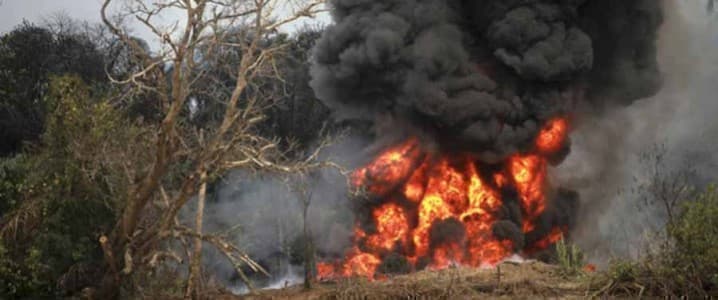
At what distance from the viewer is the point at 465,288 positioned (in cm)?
1605

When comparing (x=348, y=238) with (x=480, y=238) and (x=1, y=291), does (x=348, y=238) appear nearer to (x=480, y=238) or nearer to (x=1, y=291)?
(x=480, y=238)

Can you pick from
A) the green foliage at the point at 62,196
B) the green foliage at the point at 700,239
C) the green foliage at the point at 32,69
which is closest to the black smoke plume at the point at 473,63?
the green foliage at the point at 62,196

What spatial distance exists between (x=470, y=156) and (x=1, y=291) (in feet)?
50.5

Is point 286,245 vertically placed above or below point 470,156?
below

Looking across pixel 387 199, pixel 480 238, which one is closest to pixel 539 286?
pixel 480 238

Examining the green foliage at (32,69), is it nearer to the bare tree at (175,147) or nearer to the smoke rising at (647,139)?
the bare tree at (175,147)

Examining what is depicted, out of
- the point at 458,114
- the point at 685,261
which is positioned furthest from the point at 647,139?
the point at 685,261

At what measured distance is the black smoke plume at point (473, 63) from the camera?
24172mm

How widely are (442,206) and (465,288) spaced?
8711 millimetres

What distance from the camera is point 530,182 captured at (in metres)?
25.6

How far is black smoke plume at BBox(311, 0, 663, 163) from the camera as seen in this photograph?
2417cm

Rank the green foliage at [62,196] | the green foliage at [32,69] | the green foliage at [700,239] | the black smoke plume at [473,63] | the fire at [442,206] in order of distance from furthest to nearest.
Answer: the green foliage at [32,69] → the black smoke plume at [473,63] → the fire at [442,206] → the green foliage at [62,196] → the green foliage at [700,239]

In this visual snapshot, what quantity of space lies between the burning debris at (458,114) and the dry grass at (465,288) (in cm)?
525

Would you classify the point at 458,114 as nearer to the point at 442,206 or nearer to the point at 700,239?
the point at 442,206
